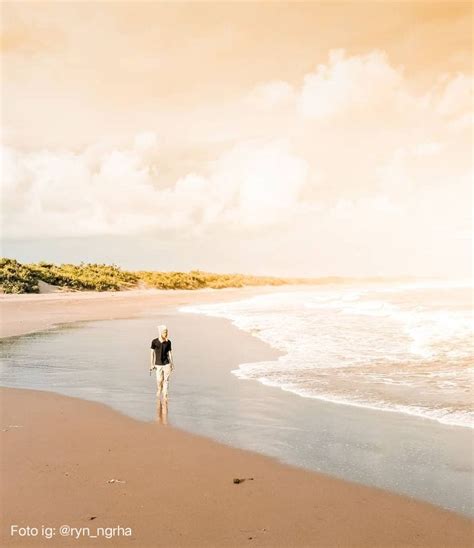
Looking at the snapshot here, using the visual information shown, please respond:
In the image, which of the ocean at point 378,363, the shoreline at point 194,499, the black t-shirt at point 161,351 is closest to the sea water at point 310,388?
the ocean at point 378,363

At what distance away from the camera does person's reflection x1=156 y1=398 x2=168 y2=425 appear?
32.8ft

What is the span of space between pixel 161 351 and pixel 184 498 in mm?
5172

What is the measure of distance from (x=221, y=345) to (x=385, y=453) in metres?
11.9

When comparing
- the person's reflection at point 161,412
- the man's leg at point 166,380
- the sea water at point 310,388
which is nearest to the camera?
the sea water at point 310,388

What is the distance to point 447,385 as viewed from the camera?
1284 centimetres

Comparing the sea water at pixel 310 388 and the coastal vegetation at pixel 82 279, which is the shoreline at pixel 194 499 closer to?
the sea water at pixel 310 388

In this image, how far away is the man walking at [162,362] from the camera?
37.1ft

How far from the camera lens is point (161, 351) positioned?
1159cm

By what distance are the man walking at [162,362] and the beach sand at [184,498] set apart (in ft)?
6.38

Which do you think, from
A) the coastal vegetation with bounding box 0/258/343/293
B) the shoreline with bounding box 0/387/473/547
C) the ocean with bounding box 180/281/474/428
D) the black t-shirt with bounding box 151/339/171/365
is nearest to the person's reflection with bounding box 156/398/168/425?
the black t-shirt with bounding box 151/339/171/365

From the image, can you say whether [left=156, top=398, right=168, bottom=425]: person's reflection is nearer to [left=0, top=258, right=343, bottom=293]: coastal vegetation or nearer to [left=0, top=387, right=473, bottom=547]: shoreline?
[left=0, top=387, right=473, bottom=547]: shoreline

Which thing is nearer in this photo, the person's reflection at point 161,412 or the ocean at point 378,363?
the person's reflection at point 161,412

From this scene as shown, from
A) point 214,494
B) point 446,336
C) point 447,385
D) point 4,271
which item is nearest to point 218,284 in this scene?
point 4,271

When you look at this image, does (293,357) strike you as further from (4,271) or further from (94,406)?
(4,271)
